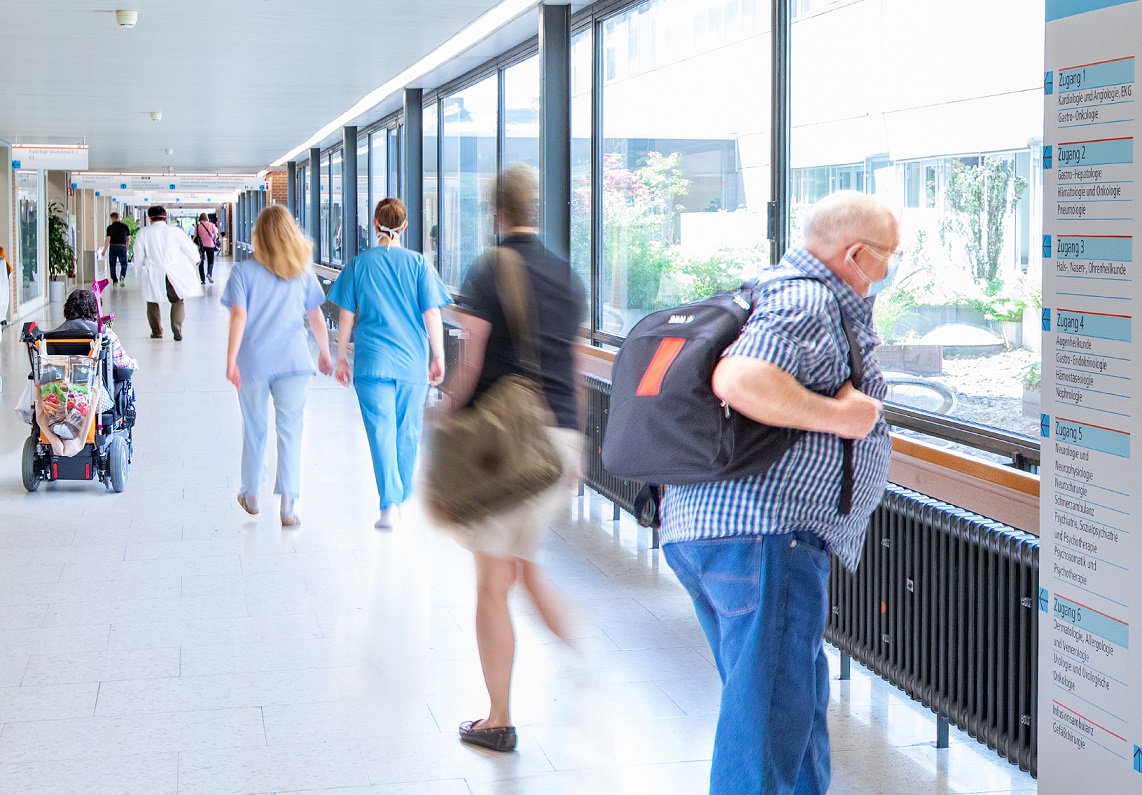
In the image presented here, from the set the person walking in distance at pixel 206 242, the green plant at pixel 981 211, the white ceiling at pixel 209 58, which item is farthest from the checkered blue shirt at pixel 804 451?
the person walking in distance at pixel 206 242

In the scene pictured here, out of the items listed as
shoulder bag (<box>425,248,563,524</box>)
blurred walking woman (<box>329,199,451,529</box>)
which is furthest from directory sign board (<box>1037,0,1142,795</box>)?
blurred walking woman (<box>329,199,451,529</box>)

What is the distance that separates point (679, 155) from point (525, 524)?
13.7 ft

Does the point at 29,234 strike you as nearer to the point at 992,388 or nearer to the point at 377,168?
the point at 377,168

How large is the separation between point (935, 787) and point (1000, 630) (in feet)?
1.61

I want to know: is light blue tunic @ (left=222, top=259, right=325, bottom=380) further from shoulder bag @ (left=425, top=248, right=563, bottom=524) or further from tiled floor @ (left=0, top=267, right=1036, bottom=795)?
shoulder bag @ (left=425, top=248, right=563, bottom=524)

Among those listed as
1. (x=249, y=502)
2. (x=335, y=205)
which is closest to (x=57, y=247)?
(x=335, y=205)

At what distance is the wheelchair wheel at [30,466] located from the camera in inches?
282

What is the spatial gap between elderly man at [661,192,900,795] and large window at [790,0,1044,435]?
122cm

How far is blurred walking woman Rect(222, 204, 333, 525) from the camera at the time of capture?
6074mm

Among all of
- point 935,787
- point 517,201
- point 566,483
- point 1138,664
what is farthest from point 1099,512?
A: point 517,201

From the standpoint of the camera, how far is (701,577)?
2.67 meters

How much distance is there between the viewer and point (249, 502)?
21.1ft

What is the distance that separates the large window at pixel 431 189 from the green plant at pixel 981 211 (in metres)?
10.2

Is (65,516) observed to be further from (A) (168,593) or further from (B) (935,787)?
(B) (935,787)
